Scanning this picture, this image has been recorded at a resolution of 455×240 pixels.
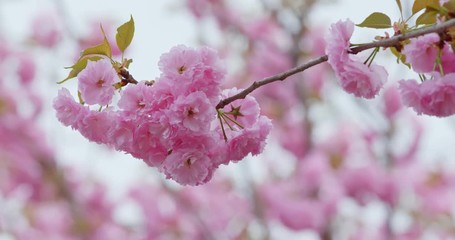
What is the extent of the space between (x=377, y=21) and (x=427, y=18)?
8 cm

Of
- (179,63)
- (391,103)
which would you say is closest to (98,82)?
(179,63)

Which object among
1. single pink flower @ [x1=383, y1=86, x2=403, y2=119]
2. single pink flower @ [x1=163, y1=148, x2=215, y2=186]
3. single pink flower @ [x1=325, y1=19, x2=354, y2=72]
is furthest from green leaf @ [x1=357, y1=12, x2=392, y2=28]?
single pink flower @ [x1=383, y1=86, x2=403, y2=119]

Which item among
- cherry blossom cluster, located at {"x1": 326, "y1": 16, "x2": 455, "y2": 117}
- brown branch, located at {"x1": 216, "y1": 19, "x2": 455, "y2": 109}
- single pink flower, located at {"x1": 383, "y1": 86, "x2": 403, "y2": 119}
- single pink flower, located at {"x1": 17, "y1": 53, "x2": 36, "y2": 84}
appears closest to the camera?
brown branch, located at {"x1": 216, "y1": 19, "x2": 455, "y2": 109}

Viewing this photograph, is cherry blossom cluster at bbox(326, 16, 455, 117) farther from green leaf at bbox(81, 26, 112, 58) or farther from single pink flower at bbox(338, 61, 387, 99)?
green leaf at bbox(81, 26, 112, 58)

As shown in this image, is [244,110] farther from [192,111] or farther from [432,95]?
[432,95]

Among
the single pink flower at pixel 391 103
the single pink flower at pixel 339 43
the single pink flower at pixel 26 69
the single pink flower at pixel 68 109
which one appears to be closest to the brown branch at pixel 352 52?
the single pink flower at pixel 339 43

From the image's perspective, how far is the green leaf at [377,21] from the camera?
49.3 inches

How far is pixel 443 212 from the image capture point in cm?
464

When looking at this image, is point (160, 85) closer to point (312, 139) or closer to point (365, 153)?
point (312, 139)

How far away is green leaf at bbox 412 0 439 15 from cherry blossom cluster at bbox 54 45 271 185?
31 cm

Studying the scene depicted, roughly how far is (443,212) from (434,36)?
3.55m

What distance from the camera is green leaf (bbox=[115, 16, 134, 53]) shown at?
1.26 meters

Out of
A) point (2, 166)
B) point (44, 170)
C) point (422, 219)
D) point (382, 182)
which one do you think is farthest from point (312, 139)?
point (2, 166)

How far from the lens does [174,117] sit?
3.80 feet
